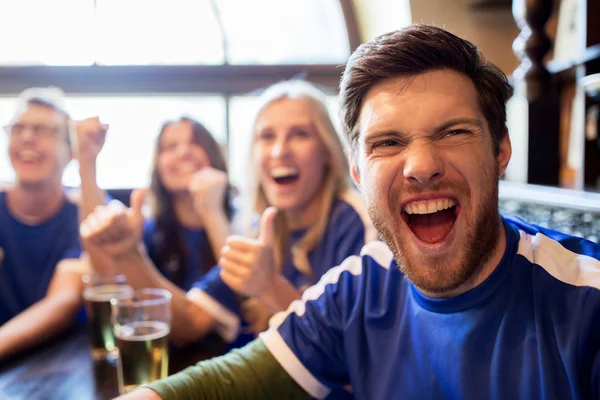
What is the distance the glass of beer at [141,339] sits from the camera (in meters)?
0.99

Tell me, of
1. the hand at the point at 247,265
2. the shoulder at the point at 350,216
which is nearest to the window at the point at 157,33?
the shoulder at the point at 350,216

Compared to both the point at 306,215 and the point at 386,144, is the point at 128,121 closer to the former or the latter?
the point at 306,215

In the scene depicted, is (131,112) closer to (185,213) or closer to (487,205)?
(185,213)

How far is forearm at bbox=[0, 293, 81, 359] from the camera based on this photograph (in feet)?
3.98

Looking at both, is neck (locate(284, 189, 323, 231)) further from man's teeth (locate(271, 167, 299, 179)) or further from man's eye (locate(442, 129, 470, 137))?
man's eye (locate(442, 129, 470, 137))

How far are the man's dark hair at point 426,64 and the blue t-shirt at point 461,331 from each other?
21 centimetres

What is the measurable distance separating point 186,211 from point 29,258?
59cm

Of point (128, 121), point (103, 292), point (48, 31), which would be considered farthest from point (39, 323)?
point (48, 31)

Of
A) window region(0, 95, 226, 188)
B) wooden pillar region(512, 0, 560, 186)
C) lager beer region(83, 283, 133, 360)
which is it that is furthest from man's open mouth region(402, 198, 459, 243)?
window region(0, 95, 226, 188)

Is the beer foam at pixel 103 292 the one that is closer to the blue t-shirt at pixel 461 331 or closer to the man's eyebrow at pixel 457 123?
the blue t-shirt at pixel 461 331

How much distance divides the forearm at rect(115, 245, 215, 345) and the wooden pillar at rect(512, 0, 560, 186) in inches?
56.0

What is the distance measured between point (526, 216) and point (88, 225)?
1.37 m

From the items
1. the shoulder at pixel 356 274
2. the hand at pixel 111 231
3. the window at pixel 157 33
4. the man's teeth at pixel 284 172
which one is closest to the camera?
the shoulder at pixel 356 274

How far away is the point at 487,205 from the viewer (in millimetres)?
808
